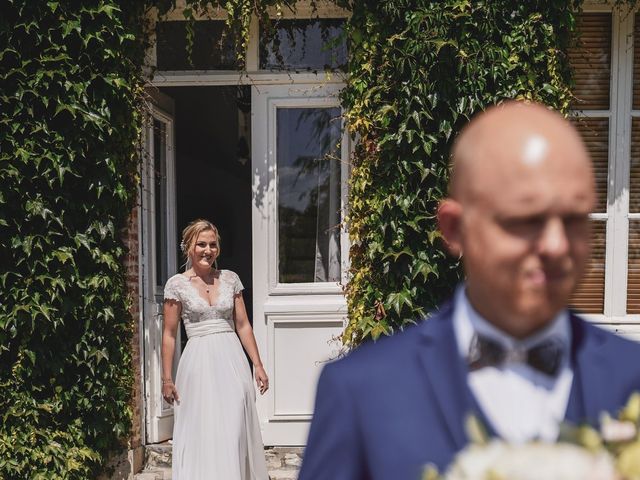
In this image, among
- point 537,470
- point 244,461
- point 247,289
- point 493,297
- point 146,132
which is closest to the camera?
point 537,470

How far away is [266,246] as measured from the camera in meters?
5.70

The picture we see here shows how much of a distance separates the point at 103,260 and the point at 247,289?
4.51m

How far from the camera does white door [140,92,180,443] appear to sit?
5.64m

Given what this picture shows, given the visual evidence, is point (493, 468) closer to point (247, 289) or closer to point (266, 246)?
point (266, 246)

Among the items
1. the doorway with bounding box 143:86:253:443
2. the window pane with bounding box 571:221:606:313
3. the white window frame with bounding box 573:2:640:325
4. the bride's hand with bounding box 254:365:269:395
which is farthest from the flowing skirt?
the white window frame with bounding box 573:2:640:325

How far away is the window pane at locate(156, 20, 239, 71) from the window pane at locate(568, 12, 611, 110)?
268 cm

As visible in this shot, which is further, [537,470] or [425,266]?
[425,266]

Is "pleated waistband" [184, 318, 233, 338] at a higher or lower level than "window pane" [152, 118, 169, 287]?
lower

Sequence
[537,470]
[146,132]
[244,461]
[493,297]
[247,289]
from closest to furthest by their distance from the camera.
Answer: [537,470], [493,297], [244,461], [146,132], [247,289]

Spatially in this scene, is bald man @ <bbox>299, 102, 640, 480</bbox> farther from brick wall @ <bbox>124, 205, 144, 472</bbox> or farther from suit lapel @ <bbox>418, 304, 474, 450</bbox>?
brick wall @ <bbox>124, 205, 144, 472</bbox>

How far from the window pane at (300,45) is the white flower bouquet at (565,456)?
15.8 feet

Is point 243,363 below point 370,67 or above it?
below

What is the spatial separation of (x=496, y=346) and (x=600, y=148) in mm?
4907

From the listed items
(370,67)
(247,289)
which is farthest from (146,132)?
(247,289)
